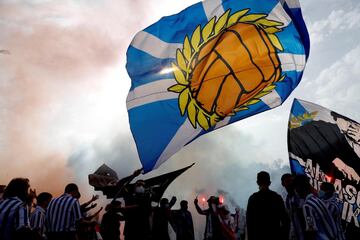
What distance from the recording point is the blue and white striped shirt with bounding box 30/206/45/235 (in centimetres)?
752

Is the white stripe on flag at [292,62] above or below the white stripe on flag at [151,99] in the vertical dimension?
above

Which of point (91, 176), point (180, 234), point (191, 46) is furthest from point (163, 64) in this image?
point (180, 234)

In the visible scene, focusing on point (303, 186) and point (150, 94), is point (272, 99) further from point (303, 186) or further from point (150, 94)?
point (303, 186)

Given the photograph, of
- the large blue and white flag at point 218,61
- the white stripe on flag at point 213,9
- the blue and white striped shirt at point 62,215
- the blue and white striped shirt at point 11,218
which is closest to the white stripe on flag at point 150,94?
the large blue and white flag at point 218,61

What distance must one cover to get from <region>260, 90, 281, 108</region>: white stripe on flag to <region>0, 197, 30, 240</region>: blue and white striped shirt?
5295 millimetres

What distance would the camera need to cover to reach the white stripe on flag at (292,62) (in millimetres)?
7945

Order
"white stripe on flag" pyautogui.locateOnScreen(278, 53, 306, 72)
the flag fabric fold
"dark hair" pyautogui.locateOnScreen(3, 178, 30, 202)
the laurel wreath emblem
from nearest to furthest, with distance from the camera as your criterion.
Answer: "dark hair" pyautogui.locateOnScreen(3, 178, 30, 202), the laurel wreath emblem, "white stripe on flag" pyautogui.locateOnScreen(278, 53, 306, 72), the flag fabric fold

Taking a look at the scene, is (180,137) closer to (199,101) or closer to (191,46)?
(199,101)

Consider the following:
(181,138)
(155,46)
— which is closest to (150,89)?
(155,46)

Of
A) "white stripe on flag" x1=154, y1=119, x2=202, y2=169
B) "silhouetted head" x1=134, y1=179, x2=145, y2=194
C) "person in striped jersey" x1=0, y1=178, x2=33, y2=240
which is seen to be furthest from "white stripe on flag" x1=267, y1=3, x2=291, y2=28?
"person in striped jersey" x1=0, y1=178, x2=33, y2=240

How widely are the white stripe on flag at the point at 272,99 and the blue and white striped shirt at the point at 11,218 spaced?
17.4ft

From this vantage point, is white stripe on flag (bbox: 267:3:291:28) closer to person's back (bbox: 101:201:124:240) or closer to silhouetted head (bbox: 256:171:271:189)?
silhouetted head (bbox: 256:171:271:189)

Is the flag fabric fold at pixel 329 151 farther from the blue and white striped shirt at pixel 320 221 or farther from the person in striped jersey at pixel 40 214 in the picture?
the person in striped jersey at pixel 40 214

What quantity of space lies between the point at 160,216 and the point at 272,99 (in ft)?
16.7
